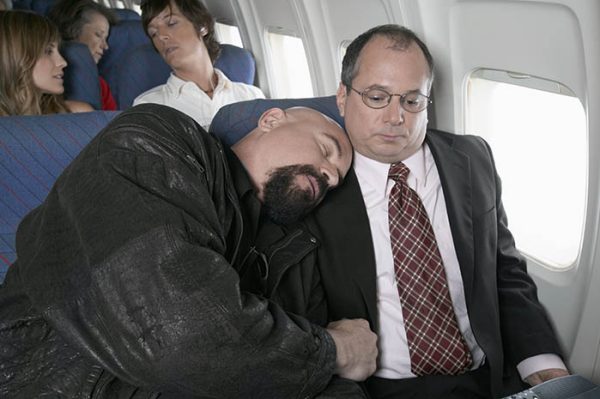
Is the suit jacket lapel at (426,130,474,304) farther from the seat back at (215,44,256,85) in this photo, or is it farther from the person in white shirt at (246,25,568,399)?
the seat back at (215,44,256,85)

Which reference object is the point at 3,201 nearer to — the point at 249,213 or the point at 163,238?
the point at 249,213

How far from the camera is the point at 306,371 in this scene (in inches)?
57.2

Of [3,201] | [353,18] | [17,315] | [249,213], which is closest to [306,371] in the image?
[249,213]

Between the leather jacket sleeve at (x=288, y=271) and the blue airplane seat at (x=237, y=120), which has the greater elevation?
the blue airplane seat at (x=237, y=120)

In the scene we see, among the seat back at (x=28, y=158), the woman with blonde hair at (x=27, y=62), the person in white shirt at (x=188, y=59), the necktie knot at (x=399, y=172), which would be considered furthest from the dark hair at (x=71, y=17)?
the necktie knot at (x=399, y=172)

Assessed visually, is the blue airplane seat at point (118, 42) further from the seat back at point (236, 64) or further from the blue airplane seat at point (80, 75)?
the blue airplane seat at point (80, 75)

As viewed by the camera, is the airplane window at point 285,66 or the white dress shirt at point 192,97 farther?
the airplane window at point 285,66

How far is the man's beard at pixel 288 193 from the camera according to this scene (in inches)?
68.9

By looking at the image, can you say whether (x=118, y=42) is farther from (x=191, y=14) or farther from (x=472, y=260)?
(x=472, y=260)

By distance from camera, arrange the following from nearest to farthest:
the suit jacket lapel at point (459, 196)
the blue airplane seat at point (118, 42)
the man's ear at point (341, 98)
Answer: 1. the suit jacket lapel at point (459, 196)
2. the man's ear at point (341, 98)
3. the blue airplane seat at point (118, 42)

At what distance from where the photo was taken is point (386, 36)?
6.30ft

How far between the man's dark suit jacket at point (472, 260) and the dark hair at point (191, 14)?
2.32 m

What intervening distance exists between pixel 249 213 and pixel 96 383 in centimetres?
60

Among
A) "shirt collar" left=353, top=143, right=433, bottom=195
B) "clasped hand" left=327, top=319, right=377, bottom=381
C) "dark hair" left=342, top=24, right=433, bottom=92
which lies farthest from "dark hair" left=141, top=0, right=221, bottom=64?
"clasped hand" left=327, top=319, right=377, bottom=381
